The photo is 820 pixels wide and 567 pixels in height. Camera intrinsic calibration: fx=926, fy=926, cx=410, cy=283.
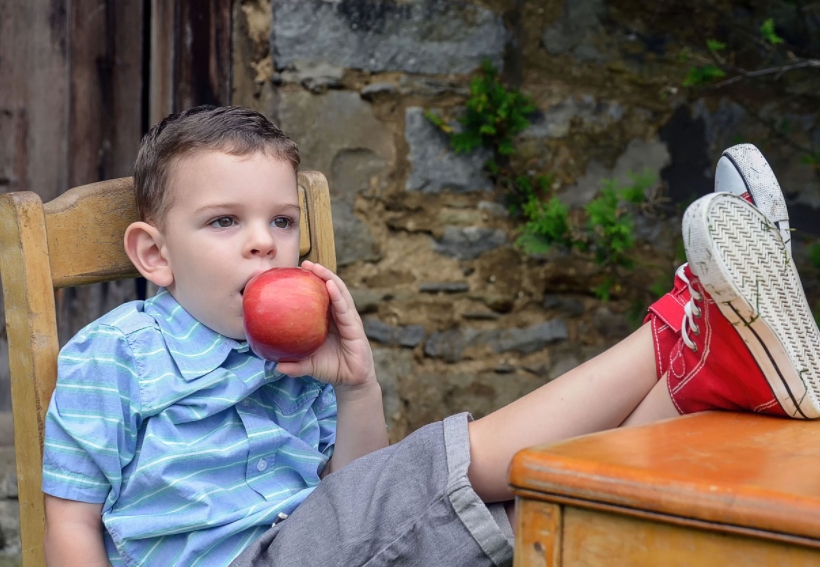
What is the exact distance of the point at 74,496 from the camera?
128 cm

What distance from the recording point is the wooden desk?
2.66 ft

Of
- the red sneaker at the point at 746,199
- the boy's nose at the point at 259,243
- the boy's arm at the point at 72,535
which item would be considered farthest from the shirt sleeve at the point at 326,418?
the red sneaker at the point at 746,199

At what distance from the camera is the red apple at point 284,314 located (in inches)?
51.4

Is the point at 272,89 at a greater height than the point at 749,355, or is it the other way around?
the point at 272,89

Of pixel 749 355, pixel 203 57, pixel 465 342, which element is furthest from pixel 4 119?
pixel 749 355

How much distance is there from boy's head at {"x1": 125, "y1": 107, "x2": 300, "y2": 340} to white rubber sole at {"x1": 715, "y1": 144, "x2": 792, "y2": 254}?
0.68 meters

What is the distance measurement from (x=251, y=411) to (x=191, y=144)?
42cm

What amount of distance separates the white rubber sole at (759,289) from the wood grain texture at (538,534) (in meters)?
0.36

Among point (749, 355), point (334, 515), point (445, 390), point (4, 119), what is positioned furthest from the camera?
point (445, 390)

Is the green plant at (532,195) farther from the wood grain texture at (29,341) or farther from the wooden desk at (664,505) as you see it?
the wooden desk at (664,505)

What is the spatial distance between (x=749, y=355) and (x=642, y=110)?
184 centimetres

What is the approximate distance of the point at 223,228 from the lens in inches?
55.2

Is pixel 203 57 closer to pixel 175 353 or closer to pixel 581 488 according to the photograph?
pixel 175 353

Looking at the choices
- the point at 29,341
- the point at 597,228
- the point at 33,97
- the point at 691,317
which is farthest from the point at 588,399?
the point at 33,97
